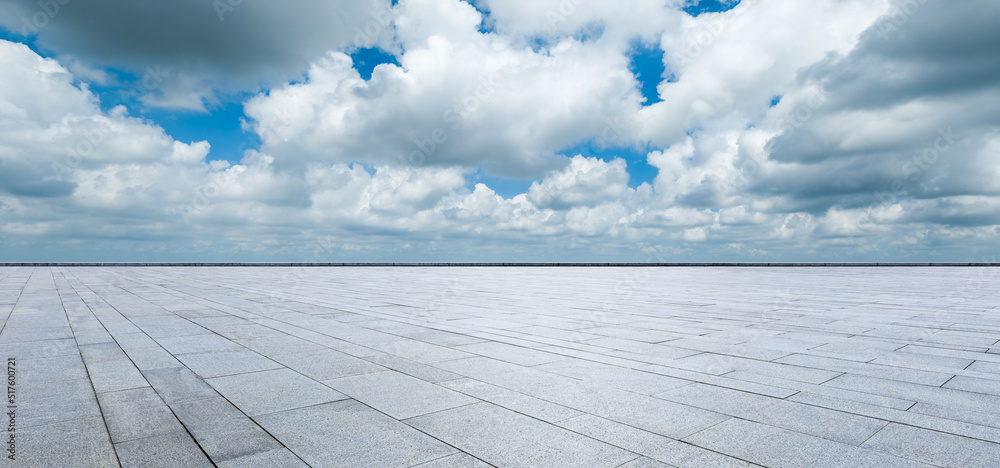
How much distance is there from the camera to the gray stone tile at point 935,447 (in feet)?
13.5

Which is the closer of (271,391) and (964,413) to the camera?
(964,413)

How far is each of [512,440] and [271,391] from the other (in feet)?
10.8

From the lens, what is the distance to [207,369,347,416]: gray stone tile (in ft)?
18.4

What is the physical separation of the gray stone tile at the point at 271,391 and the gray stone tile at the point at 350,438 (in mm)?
276

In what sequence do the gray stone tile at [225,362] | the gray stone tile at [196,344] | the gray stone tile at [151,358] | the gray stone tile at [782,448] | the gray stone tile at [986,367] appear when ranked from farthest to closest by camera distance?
the gray stone tile at [196,344], the gray stone tile at [151,358], the gray stone tile at [225,362], the gray stone tile at [986,367], the gray stone tile at [782,448]

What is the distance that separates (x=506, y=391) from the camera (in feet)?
20.2

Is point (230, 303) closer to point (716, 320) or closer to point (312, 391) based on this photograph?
point (312, 391)

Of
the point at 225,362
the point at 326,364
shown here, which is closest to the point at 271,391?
the point at 326,364

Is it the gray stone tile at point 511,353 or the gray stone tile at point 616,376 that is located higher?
the gray stone tile at point 511,353

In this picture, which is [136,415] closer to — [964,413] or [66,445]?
[66,445]

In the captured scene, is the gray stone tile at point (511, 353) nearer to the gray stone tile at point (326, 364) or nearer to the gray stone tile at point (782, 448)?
the gray stone tile at point (326, 364)

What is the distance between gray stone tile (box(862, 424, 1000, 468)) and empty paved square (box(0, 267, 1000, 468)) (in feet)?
0.07

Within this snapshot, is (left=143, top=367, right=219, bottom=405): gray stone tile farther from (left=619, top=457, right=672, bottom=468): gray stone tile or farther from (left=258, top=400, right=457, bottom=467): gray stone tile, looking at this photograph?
(left=619, top=457, right=672, bottom=468): gray stone tile

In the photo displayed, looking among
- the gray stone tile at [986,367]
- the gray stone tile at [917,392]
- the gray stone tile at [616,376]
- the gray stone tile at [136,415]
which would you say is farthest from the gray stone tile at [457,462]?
the gray stone tile at [986,367]
